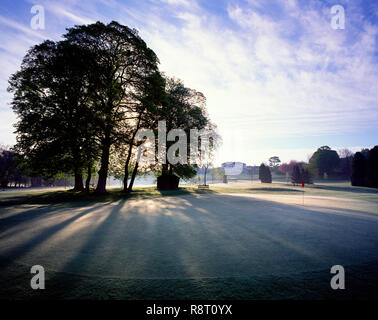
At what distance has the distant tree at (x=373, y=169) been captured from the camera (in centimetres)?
4244

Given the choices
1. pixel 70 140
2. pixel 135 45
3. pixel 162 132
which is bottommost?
pixel 70 140

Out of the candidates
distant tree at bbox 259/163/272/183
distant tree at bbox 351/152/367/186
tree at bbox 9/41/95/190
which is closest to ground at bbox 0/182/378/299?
tree at bbox 9/41/95/190

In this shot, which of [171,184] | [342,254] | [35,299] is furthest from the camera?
[171,184]

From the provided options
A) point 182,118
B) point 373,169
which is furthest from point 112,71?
point 373,169

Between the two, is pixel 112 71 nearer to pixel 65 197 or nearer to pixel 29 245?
pixel 65 197

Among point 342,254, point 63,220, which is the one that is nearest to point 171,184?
point 63,220

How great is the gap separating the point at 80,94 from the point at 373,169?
6066 cm

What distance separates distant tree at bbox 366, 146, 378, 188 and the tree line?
52300 mm

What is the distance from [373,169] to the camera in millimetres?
42844

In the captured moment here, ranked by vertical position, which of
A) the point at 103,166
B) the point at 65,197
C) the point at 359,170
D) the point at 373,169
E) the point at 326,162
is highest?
the point at 326,162

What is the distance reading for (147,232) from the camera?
688 cm
